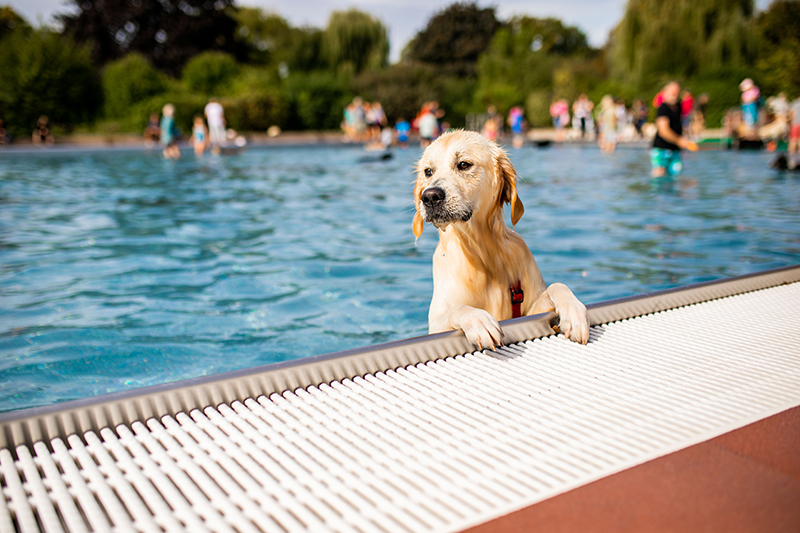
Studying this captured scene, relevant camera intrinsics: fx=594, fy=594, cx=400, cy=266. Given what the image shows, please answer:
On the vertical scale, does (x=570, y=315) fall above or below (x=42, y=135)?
below

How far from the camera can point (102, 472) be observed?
1665 millimetres

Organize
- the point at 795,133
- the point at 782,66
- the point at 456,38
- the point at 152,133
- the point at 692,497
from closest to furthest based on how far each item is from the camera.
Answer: the point at 692,497 < the point at 795,133 < the point at 152,133 < the point at 782,66 < the point at 456,38

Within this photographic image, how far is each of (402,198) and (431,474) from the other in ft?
31.8

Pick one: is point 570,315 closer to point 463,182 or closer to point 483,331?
point 483,331

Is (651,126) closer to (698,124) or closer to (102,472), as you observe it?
(698,124)

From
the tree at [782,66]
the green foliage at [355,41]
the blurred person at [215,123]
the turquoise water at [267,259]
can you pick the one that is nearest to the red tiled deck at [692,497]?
the turquoise water at [267,259]

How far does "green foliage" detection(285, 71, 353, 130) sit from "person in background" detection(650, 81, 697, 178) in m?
23.7

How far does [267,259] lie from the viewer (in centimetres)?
664

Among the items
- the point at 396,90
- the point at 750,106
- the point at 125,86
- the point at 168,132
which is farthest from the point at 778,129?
the point at 125,86

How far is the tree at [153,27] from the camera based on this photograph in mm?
41500

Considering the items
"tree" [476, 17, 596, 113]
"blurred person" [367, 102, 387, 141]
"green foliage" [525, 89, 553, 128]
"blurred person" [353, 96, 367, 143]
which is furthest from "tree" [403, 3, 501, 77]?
"blurred person" [353, 96, 367, 143]

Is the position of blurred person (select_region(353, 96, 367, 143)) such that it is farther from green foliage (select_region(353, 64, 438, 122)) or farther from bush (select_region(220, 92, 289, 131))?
green foliage (select_region(353, 64, 438, 122))

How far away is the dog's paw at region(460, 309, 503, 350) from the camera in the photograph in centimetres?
258

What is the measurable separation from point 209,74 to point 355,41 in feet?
33.5
